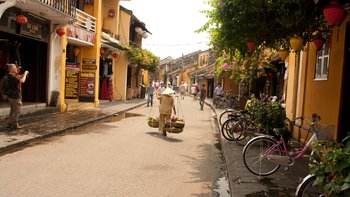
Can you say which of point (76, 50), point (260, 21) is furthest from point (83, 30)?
point (260, 21)

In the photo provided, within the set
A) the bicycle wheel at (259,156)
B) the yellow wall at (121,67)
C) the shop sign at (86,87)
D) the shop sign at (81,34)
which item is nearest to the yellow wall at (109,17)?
the yellow wall at (121,67)

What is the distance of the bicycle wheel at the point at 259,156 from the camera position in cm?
676

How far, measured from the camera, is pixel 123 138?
1079 centimetres

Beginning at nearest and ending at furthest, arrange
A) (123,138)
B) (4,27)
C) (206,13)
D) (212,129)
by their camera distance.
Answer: (206,13) < (123,138) < (4,27) < (212,129)

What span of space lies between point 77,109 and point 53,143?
891 cm

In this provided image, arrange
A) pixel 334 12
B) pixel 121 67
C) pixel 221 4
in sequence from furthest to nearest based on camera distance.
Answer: pixel 121 67
pixel 221 4
pixel 334 12

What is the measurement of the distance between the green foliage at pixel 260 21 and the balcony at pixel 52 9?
618 centimetres

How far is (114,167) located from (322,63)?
5.96 meters

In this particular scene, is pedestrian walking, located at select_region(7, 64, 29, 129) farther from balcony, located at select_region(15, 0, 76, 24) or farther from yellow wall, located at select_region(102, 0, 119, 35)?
yellow wall, located at select_region(102, 0, 119, 35)

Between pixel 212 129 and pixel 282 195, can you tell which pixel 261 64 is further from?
pixel 282 195

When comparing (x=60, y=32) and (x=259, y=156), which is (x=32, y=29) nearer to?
(x=60, y=32)

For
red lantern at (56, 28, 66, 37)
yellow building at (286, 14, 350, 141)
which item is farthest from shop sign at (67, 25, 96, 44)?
yellow building at (286, 14, 350, 141)

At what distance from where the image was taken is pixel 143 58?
100 ft

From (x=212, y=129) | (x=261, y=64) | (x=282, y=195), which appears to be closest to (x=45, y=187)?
(x=282, y=195)
